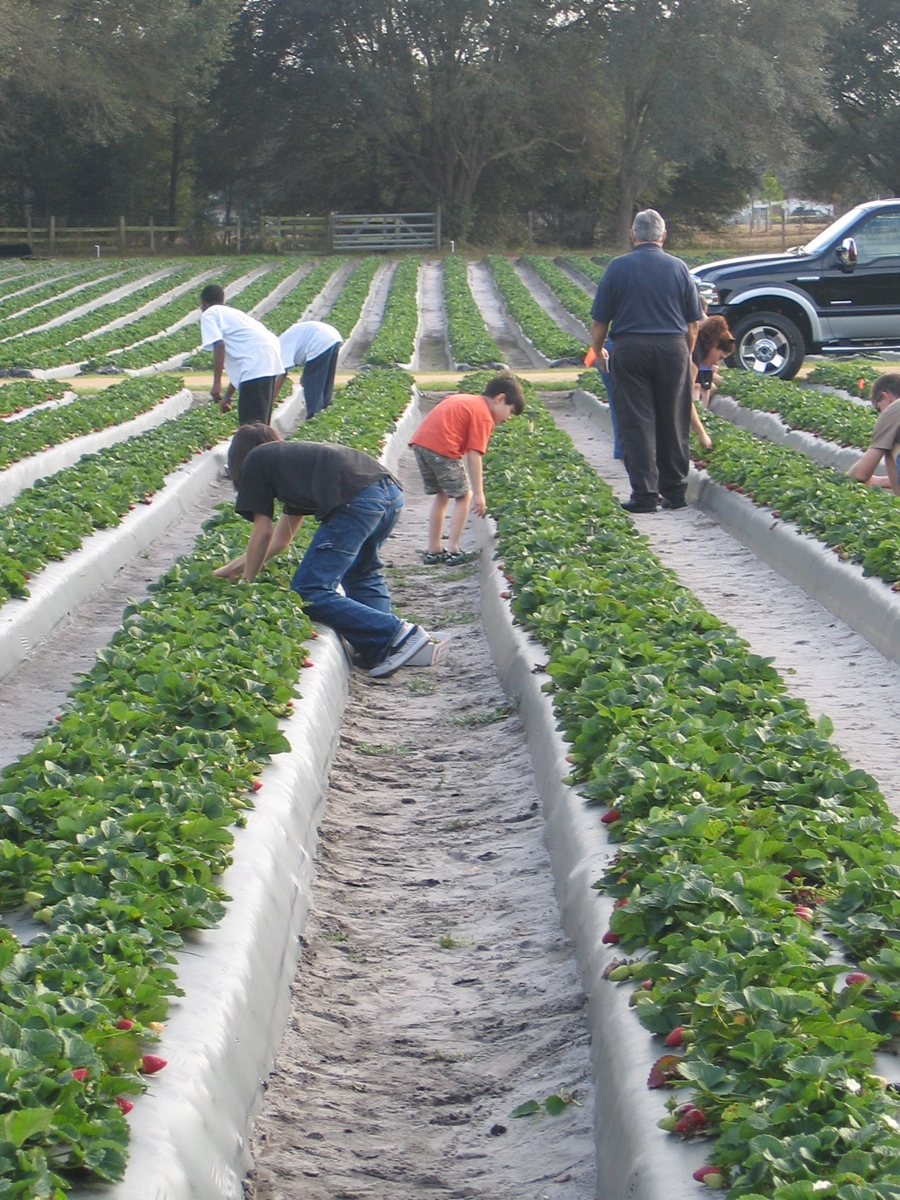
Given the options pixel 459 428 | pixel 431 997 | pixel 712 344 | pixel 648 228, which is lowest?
pixel 431 997

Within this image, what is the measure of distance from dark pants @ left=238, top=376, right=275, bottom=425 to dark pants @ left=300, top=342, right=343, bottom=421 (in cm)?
167

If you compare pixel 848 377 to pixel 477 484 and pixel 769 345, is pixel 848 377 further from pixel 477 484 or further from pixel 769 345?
pixel 477 484

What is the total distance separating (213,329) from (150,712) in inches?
237

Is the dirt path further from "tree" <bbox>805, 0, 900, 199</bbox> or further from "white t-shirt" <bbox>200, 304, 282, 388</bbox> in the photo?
A: "tree" <bbox>805, 0, 900, 199</bbox>

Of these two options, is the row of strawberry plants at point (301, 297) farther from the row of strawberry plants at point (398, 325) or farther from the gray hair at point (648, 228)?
the gray hair at point (648, 228)

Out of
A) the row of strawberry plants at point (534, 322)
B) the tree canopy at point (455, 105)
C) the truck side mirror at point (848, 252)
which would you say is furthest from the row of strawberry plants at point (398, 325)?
the tree canopy at point (455, 105)

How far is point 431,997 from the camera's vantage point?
4.44 metres

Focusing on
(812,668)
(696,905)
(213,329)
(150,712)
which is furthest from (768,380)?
(696,905)

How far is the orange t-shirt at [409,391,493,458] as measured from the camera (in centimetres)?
886

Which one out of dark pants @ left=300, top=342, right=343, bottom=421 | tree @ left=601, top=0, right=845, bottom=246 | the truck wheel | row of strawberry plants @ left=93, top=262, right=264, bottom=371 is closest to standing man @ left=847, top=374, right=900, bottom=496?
dark pants @ left=300, top=342, right=343, bottom=421

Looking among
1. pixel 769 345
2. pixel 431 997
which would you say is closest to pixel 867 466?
pixel 431 997

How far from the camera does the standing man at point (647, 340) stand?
995 centimetres

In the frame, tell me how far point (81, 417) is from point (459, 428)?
22.0 feet

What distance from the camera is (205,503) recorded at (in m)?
12.5
